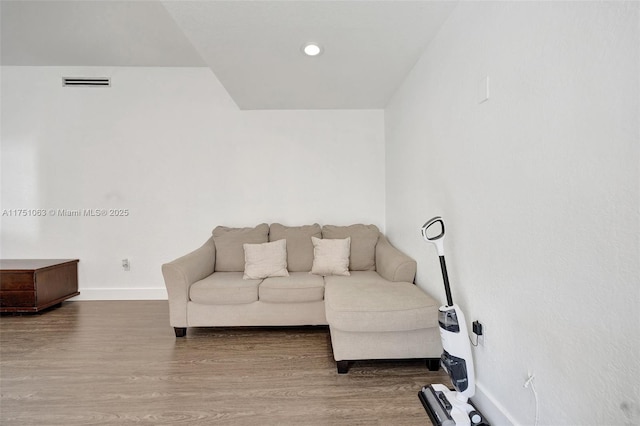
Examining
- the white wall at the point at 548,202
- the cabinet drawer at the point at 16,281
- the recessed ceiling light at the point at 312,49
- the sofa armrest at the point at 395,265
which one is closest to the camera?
the white wall at the point at 548,202

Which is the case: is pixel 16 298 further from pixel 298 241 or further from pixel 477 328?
pixel 477 328

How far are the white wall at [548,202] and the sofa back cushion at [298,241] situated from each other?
1.64m

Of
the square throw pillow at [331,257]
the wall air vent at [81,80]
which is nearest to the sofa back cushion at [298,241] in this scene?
the square throw pillow at [331,257]

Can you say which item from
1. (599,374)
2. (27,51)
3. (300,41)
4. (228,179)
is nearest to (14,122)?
(27,51)

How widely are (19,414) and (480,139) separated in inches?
113

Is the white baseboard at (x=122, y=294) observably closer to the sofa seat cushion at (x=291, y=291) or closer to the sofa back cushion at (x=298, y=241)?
the sofa back cushion at (x=298, y=241)

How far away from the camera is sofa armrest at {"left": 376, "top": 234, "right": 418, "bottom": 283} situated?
2559 mm

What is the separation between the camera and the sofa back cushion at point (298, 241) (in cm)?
325

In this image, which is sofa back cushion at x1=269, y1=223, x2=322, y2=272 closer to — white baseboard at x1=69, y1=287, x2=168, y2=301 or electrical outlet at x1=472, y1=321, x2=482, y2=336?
white baseboard at x1=69, y1=287, x2=168, y2=301

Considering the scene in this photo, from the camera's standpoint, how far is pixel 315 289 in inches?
106

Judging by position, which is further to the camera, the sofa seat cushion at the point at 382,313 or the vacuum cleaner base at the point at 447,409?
the sofa seat cushion at the point at 382,313

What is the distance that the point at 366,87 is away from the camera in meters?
3.05

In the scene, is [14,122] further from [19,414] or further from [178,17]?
[19,414]

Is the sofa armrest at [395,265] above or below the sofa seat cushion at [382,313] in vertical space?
above
